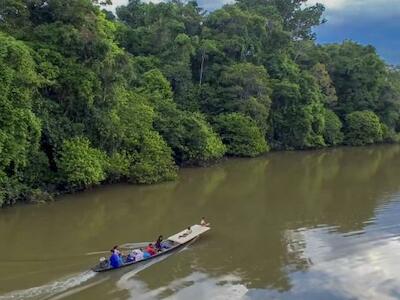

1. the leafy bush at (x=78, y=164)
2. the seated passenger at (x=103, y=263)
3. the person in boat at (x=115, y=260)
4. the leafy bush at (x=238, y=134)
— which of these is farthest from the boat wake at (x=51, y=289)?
the leafy bush at (x=238, y=134)

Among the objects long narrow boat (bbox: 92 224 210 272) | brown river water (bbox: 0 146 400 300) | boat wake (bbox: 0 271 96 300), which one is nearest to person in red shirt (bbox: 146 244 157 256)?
long narrow boat (bbox: 92 224 210 272)

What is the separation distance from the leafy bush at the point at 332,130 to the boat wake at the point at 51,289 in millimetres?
34981

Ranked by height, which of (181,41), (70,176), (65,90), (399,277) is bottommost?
(399,277)

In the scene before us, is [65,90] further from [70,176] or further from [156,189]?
[156,189]

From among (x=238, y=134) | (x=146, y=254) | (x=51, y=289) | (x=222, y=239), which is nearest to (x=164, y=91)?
(x=238, y=134)

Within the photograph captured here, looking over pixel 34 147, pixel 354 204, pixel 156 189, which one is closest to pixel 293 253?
pixel 354 204

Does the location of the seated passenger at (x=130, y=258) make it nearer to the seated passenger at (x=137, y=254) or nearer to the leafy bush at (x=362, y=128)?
the seated passenger at (x=137, y=254)

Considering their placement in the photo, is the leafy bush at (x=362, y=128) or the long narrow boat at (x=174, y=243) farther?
the leafy bush at (x=362, y=128)

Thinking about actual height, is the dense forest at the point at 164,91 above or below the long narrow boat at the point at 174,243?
above

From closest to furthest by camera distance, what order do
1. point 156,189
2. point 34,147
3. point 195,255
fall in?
point 195,255 < point 34,147 < point 156,189

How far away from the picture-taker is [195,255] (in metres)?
17.1

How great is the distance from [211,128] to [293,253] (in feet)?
64.5

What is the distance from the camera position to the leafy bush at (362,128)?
4738cm

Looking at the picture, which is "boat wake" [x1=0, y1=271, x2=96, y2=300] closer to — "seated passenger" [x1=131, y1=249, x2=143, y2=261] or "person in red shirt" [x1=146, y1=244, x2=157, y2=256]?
"seated passenger" [x1=131, y1=249, x2=143, y2=261]
